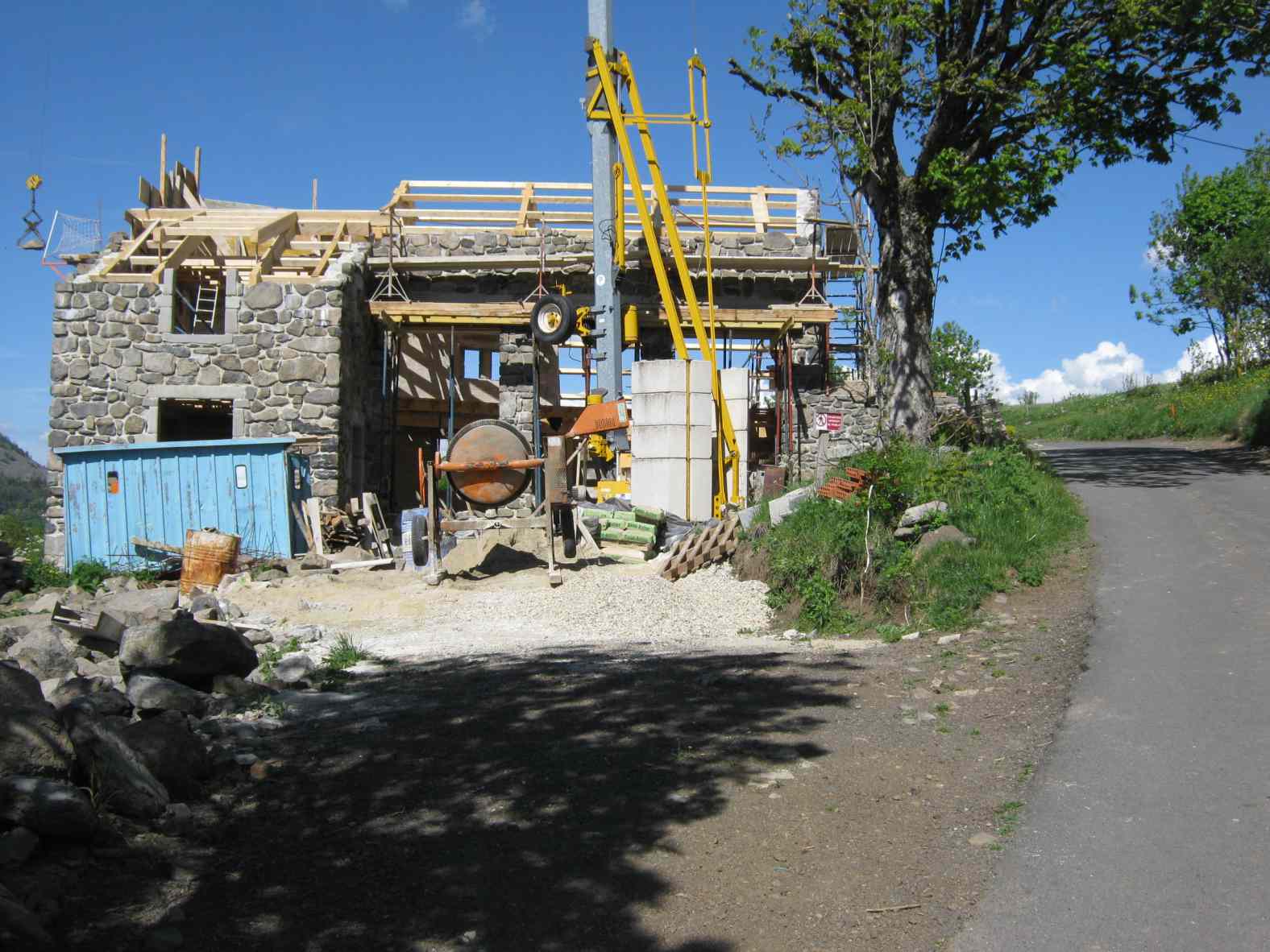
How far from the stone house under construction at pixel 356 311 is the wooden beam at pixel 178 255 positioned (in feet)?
0.12

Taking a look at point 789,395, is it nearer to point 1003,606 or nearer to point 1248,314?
point 1003,606

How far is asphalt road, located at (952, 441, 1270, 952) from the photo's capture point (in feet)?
12.3

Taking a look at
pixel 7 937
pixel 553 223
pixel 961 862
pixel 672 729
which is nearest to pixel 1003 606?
pixel 672 729

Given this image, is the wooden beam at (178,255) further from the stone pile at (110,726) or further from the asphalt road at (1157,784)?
the asphalt road at (1157,784)

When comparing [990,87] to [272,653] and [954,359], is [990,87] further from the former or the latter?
[954,359]

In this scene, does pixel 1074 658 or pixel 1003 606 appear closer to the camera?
pixel 1074 658

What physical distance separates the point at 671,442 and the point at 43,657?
10.2m

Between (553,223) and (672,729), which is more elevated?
(553,223)

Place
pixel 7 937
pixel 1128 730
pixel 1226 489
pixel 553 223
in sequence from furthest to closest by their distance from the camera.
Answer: pixel 553 223 < pixel 1226 489 < pixel 1128 730 < pixel 7 937

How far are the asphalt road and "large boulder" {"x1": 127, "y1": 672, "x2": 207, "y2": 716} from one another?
497 centimetres

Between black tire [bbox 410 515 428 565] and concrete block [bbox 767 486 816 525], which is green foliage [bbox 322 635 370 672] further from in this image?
concrete block [bbox 767 486 816 525]

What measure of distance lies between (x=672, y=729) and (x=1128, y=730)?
254cm

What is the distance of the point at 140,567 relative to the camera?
15148mm

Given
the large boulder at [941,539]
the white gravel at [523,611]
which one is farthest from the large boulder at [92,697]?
the large boulder at [941,539]
